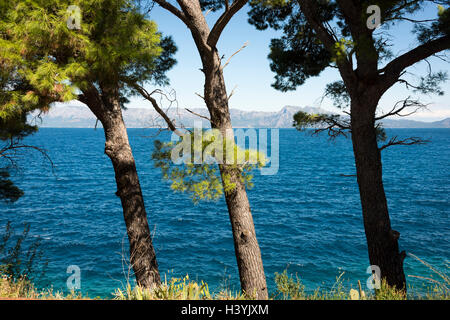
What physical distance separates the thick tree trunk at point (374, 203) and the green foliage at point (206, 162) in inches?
87.1

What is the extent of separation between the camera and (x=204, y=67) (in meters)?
5.75

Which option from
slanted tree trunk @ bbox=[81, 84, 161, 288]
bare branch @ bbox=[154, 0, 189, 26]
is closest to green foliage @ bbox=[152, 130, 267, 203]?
slanted tree trunk @ bbox=[81, 84, 161, 288]

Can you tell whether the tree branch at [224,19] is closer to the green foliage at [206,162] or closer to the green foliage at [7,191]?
the green foliage at [206,162]

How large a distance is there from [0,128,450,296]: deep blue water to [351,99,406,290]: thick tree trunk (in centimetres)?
421

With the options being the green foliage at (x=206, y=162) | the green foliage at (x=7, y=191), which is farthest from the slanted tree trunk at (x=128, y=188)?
the green foliage at (x=7, y=191)

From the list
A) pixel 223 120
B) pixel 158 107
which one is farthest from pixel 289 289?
pixel 158 107

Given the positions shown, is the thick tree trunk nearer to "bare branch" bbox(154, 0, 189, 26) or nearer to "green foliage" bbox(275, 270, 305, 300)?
"green foliage" bbox(275, 270, 305, 300)

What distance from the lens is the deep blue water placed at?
1397cm

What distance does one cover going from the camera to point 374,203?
5.74 m

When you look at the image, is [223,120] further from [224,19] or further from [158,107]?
[224,19]

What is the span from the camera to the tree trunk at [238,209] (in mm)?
5684

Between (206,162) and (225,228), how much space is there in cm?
1537
